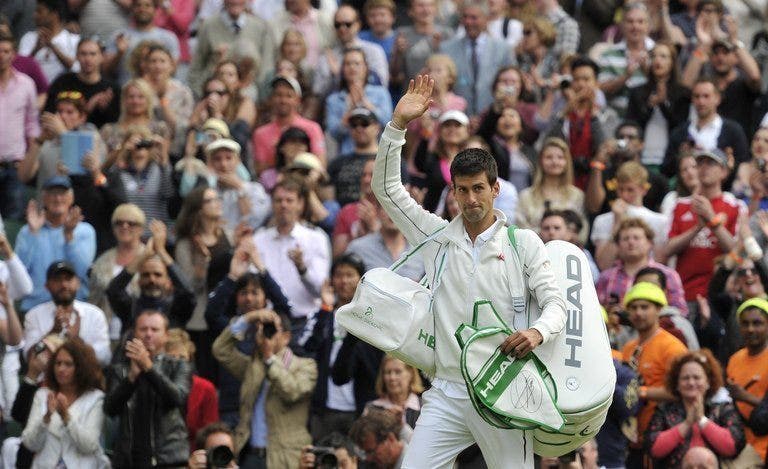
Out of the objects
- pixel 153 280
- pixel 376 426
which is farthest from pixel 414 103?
pixel 153 280

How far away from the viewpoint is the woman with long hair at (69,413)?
44.5 ft

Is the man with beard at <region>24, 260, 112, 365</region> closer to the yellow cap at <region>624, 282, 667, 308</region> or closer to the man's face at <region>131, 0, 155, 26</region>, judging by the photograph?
the yellow cap at <region>624, 282, 667, 308</region>

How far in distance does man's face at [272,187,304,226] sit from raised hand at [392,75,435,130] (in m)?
5.51

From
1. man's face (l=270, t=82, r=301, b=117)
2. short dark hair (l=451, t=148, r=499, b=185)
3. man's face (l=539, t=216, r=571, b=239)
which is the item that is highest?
short dark hair (l=451, t=148, r=499, b=185)

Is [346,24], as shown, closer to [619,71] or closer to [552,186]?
[619,71]

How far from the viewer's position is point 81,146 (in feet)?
56.0

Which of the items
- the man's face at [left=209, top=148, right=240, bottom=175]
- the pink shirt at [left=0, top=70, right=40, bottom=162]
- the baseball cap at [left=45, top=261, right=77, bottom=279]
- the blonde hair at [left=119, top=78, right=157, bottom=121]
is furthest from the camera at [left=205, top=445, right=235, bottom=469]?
the pink shirt at [left=0, top=70, right=40, bottom=162]

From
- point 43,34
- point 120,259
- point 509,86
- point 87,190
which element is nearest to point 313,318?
point 120,259

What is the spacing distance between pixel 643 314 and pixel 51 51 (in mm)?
8109

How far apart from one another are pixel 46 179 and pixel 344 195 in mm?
2719

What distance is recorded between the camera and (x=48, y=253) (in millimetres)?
15898

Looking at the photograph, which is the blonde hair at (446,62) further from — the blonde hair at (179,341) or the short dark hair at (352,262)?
the blonde hair at (179,341)

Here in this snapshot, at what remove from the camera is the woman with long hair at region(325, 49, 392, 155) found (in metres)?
17.9

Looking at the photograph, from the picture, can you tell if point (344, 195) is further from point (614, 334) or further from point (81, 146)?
point (614, 334)
